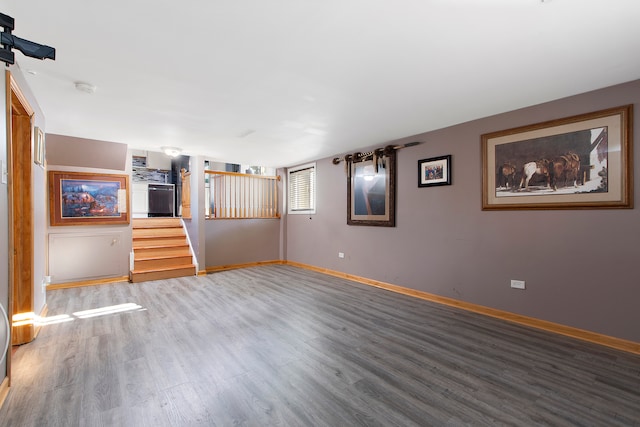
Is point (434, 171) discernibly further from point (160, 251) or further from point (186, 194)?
point (186, 194)

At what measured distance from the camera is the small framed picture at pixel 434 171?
4.03 metres

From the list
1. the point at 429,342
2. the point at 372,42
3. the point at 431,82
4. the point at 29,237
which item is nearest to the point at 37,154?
the point at 29,237

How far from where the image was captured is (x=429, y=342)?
2.81 metres

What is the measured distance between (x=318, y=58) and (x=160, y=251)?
5661 mm

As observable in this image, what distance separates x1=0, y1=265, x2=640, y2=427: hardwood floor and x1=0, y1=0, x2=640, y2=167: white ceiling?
2.50 meters

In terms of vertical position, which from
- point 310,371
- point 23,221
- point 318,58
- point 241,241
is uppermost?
point 318,58

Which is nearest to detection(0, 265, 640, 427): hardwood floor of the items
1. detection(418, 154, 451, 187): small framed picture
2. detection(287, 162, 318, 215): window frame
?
detection(418, 154, 451, 187): small framed picture

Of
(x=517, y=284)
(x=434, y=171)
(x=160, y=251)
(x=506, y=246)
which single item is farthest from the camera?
(x=160, y=251)

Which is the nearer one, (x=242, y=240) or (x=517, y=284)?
(x=517, y=284)

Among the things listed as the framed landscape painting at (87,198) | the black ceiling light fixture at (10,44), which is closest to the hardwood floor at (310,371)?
the framed landscape painting at (87,198)

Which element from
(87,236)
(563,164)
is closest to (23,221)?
(87,236)

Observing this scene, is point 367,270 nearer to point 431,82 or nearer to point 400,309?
point 400,309

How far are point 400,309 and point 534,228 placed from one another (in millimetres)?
1842

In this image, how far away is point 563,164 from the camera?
3059 mm
